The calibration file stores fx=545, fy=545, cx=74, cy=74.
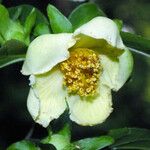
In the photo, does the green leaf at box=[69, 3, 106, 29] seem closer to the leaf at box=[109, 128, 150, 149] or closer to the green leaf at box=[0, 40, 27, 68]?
the green leaf at box=[0, 40, 27, 68]

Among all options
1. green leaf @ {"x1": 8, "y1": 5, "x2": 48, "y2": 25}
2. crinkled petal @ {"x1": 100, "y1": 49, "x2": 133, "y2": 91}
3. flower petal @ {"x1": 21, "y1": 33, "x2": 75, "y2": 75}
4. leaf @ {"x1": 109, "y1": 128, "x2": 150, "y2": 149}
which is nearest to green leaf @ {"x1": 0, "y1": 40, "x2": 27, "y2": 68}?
flower petal @ {"x1": 21, "y1": 33, "x2": 75, "y2": 75}

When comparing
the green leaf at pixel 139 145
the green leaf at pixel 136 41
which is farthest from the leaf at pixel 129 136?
the green leaf at pixel 136 41

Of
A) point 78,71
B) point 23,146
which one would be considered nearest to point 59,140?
point 23,146

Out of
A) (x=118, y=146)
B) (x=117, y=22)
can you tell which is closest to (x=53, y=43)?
(x=117, y=22)

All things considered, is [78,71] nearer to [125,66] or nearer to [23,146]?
[125,66]

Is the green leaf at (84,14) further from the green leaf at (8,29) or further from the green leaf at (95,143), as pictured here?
the green leaf at (95,143)
